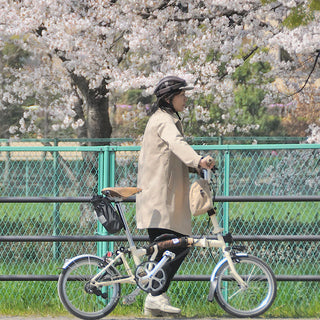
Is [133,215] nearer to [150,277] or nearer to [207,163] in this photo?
[150,277]

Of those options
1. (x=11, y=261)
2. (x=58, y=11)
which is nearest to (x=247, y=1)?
(x=58, y=11)

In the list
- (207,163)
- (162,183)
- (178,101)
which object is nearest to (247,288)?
(162,183)

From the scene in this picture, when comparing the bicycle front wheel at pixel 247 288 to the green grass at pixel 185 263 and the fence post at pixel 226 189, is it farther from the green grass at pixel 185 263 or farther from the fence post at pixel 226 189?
the fence post at pixel 226 189

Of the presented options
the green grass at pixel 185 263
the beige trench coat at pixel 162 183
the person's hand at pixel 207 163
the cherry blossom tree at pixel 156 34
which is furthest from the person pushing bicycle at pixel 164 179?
the cherry blossom tree at pixel 156 34

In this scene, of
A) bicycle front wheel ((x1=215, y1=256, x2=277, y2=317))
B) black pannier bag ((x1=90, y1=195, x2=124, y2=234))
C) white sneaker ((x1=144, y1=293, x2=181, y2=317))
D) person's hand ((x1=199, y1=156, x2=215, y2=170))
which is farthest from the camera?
white sneaker ((x1=144, y1=293, x2=181, y2=317))

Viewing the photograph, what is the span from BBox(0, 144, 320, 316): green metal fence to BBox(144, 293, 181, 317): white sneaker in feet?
1.62

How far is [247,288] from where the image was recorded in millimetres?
6109

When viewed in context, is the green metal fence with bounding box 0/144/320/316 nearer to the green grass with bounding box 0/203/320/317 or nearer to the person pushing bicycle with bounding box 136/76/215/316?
the green grass with bounding box 0/203/320/317

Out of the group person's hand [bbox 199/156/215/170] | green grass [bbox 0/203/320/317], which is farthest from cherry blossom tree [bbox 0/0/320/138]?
person's hand [bbox 199/156/215/170]

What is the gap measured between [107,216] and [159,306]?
91 centimetres

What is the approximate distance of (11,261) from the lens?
300 inches

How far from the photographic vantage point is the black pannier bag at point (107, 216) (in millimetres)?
5944

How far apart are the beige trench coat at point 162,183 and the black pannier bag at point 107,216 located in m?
0.20

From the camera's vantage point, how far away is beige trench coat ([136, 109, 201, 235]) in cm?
596
